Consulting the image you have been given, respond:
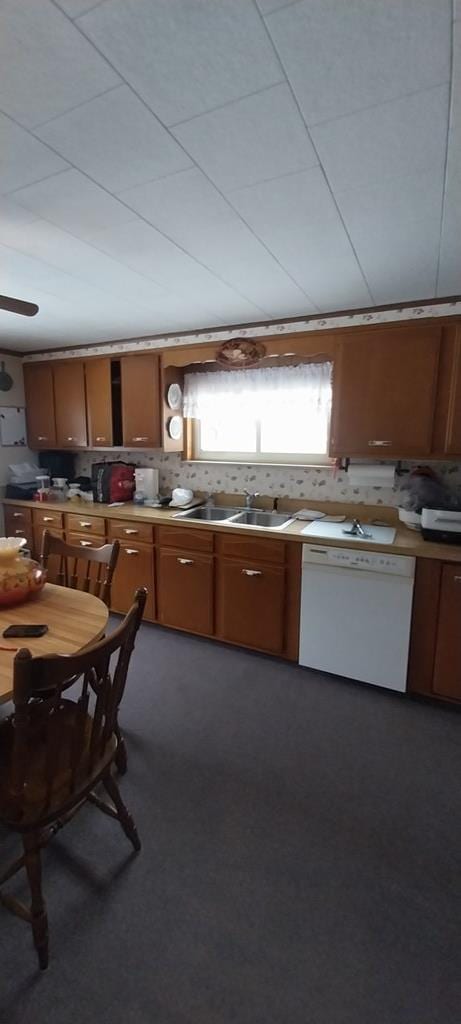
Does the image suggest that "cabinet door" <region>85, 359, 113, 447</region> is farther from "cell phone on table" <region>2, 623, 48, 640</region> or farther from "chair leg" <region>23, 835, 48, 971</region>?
"chair leg" <region>23, 835, 48, 971</region>

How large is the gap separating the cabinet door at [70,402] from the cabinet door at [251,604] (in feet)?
6.23

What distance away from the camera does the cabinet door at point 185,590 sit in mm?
2869

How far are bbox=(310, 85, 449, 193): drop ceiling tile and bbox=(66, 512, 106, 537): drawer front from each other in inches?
104

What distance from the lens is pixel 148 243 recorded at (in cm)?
173

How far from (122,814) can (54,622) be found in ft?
2.31

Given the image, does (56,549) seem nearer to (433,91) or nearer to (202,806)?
(202,806)

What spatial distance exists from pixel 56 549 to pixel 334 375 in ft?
6.22

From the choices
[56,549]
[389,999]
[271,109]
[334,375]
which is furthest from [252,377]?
[389,999]

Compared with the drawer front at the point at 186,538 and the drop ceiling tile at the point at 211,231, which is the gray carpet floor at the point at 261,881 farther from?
the drop ceiling tile at the point at 211,231

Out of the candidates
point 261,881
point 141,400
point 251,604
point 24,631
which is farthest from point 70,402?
point 261,881

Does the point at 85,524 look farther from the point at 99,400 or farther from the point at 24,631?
the point at 24,631

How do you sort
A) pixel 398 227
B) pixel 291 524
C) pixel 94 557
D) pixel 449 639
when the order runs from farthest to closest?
1. pixel 291 524
2. pixel 449 639
3. pixel 94 557
4. pixel 398 227

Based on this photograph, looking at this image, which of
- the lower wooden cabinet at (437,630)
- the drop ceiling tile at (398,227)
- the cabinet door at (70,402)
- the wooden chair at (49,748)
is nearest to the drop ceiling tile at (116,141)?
the drop ceiling tile at (398,227)

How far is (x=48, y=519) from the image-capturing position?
11.9ft
